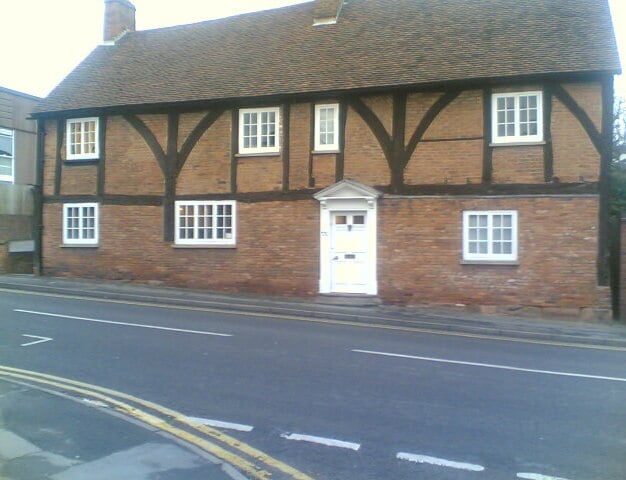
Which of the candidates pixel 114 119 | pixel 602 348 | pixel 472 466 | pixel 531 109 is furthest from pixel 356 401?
pixel 114 119

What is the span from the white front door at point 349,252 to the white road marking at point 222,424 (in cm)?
1060

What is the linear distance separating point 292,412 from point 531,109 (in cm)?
1157

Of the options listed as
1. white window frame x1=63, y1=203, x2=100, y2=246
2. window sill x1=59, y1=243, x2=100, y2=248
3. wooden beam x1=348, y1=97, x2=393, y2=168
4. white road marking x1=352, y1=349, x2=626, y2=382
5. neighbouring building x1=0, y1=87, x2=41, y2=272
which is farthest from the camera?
neighbouring building x1=0, y1=87, x2=41, y2=272

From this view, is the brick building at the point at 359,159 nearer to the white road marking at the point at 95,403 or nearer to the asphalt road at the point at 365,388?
the asphalt road at the point at 365,388

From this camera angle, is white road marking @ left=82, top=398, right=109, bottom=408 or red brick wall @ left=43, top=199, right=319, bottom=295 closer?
white road marking @ left=82, top=398, right=109, bottom=408

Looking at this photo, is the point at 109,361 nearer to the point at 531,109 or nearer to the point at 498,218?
the point at 498,218

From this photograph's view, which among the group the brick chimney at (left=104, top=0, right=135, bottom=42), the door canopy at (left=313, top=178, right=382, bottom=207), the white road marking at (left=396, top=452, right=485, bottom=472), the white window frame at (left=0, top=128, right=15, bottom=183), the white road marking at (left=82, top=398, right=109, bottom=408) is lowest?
the white road marking at (left=396, top=452, right=485, bottom=472)

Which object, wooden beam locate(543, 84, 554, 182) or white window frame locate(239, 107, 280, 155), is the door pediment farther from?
wooden beam locate(543, 84, 554, 182)

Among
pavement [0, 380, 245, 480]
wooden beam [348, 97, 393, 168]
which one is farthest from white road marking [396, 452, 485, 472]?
wooden beam [348, 97, 393, 168]

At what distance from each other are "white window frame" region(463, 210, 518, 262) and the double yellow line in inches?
416

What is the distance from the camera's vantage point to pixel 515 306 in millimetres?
15227

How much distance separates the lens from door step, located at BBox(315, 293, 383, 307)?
15.9 metres

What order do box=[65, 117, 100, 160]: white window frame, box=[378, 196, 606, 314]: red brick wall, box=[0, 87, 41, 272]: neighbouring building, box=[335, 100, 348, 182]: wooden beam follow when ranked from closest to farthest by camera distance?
1. box=[378, 196, 606, 314]: red brick wall
2. box=[335, 100, 348, 182]: wooden beam
3. box=[65, 117, 100, 160]: white window frame
4. box=[0, 87, 41, 272]: neighbouring building

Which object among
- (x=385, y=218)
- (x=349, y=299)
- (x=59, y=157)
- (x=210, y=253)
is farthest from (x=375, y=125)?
(x=59, y=157)
